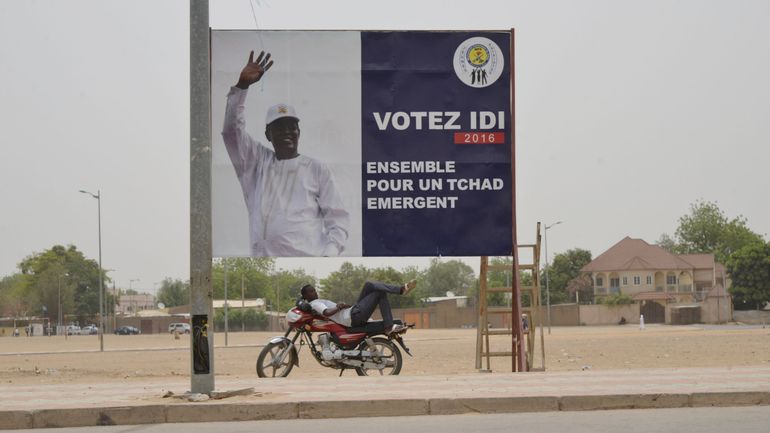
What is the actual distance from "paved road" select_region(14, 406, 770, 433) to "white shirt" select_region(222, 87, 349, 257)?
6.28m

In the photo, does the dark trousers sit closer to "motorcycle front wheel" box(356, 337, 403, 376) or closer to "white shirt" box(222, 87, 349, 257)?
"motorcycle front wheel" box(356, 337, 403, 376)

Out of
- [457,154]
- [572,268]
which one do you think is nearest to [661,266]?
[572,268]

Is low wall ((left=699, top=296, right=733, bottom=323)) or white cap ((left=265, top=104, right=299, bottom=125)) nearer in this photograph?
white cap ((left=265, top=104, right=299, bottom=125))

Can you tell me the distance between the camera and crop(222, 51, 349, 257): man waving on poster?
16172mm

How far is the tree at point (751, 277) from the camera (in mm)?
101312

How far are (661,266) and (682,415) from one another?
118907 millimetres

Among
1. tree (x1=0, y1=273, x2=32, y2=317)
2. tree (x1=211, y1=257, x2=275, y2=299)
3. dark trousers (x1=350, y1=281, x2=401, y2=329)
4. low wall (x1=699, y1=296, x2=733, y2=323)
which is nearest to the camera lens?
dark trousers (x1=350, y1=281, x2=401, y2=329)

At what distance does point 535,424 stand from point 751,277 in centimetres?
9887

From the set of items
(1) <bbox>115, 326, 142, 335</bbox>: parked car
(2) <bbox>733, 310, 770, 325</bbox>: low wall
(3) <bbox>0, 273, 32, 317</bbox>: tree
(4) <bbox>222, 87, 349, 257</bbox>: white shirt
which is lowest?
(1) <bbox>115, 326, 142, 335</bbox>: parked car

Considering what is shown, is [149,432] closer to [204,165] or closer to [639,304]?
[204,165]

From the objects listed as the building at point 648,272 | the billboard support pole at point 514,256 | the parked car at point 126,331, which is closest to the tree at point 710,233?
the building at point 648,272

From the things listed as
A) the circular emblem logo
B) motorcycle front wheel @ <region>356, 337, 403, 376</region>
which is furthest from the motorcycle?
the circular emblem logo

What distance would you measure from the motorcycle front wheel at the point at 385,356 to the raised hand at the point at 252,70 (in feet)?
14.7

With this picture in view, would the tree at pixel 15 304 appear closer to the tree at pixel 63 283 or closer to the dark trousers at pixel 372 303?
the tree at pixel 63 283
